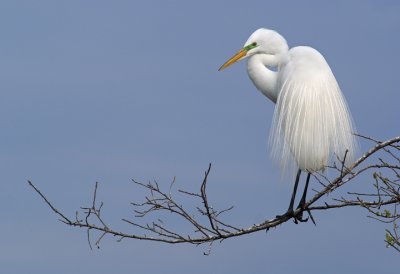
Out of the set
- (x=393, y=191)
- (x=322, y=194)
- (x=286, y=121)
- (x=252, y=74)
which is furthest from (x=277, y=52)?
(x=393, y=191)

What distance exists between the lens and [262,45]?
756 centimetres

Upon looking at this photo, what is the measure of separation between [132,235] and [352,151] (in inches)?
94.4

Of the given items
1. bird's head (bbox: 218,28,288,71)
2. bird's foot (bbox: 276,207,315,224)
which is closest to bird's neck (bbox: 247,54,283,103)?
bird's head (bbox: 218,28,288,71)

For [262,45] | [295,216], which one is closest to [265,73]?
[262,45]

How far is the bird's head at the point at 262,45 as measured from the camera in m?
7.55

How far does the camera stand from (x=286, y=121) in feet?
23.0

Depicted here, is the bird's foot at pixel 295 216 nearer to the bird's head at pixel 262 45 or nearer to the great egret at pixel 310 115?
the great egret at pixel 310 115

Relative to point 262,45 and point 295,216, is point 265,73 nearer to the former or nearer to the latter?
point 262,45

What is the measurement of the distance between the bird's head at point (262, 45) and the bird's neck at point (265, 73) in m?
0.06

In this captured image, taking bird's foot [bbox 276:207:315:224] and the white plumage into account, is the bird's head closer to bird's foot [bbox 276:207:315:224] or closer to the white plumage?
the white plumage

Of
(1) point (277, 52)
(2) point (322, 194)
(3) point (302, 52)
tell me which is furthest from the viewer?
(1) point (277, 52)

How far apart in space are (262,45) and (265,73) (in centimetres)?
31

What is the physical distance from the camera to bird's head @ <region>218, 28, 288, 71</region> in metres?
7.55

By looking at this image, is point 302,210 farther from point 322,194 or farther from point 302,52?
point 302,52
